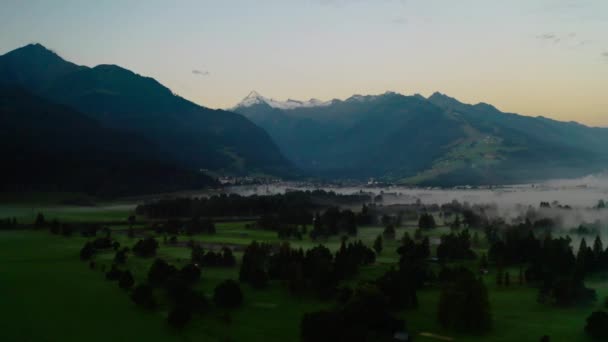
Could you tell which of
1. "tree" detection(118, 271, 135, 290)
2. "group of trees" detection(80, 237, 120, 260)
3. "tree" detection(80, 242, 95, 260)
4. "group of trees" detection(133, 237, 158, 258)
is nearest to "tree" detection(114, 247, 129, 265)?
"group of trees" detection(133, 237, 158, 258)

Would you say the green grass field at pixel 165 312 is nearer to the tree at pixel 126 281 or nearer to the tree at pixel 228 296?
the tree at pixel 126 281

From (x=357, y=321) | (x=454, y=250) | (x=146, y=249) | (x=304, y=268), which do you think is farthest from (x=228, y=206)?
(x=357, y=321)

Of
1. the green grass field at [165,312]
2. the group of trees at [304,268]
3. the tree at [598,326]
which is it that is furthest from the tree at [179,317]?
the tree at [598,326]

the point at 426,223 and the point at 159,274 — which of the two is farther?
the point at 426,223

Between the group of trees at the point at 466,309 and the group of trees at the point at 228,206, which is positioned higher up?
the group of trees at the point at 228,206

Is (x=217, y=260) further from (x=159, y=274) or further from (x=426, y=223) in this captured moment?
(x=426, y=223)

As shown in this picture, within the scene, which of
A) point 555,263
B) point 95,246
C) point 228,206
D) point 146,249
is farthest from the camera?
point 228,206
